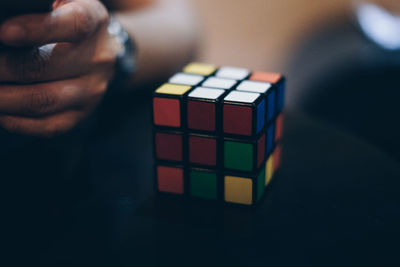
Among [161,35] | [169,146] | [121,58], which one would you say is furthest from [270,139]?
[161,35]

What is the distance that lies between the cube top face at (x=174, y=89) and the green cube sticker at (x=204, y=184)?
0.41ft

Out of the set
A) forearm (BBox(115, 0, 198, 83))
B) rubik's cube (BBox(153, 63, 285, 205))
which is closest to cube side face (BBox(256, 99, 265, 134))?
rubik's cube (BBox(153, 63, 285, 205))

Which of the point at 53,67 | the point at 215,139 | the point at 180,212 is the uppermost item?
the point at 53,67

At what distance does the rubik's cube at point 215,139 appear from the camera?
2.22ft

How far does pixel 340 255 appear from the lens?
0.58 meters

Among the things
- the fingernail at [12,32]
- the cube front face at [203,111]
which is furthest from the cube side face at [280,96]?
the fingernail at [12,32]

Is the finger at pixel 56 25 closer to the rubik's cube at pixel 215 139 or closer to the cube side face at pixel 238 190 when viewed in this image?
the rubik's cube at pixel 215 139

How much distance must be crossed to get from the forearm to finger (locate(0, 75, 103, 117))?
39cm

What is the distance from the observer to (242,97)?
69cm

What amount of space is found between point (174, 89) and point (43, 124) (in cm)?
21

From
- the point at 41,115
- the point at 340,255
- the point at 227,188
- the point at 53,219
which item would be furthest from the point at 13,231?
the point at 340,255

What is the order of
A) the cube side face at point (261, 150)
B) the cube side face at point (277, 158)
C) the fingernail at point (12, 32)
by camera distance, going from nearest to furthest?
the fingernail at point (12, 32)
the cube side face at point (261, 150)
the cube side face at point (277, 158)

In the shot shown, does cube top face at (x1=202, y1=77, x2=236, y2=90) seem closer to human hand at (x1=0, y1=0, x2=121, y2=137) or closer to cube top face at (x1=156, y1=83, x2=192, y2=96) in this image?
cube top face at (x1=156, y1=83, x2=192, y2=96)

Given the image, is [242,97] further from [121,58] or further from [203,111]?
[121,58]
